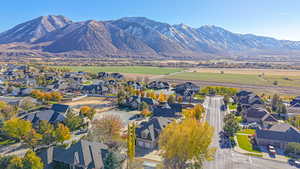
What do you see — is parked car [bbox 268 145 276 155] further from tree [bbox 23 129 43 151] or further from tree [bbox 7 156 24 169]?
tree [bbox 23 129 43 151]

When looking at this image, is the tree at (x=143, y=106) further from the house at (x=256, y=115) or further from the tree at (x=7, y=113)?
the tree at (x=7, y=113)

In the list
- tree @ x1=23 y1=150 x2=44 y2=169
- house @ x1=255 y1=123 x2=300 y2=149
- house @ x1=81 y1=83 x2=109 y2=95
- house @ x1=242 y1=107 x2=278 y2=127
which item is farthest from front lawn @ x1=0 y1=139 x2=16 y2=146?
house @ x1=242 y1=107 x2=278 y2=127

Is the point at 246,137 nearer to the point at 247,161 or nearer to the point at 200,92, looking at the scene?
the point at 247,161

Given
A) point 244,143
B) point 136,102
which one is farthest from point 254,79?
point 244,143

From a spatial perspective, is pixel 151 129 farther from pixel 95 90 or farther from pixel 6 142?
pixel 95 90

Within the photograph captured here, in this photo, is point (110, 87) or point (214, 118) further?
point (110, 87)

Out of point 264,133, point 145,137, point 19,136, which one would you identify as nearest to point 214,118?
point 264,133
